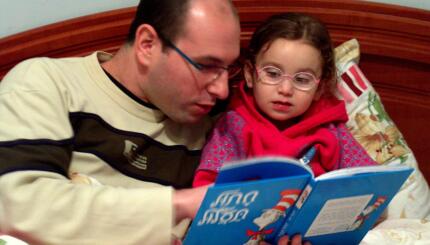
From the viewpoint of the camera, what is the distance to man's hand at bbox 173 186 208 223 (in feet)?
3.68

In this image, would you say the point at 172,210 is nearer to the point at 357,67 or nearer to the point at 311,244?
the point at 311,244

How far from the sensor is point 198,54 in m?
1.27

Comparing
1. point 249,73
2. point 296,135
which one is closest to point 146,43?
point 249,73

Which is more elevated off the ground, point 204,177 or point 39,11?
point 39,11

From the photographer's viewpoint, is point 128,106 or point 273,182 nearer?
point 273,182

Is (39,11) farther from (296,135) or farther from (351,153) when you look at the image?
(351,153)

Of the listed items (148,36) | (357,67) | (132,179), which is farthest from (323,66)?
(132,179)

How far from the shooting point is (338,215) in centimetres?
122

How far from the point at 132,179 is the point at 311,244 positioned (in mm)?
447

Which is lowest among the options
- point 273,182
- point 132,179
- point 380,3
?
point 132,179

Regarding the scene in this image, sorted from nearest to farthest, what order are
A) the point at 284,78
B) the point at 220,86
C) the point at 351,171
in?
1. the point at 351,171
2. the point at 220,86
3. the point at 284,78

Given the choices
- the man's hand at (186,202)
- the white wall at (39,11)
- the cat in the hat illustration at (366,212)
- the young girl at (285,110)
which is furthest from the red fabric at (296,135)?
the white wall at (39,11)

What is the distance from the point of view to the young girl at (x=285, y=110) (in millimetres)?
1420

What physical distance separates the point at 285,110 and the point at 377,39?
46 cm
